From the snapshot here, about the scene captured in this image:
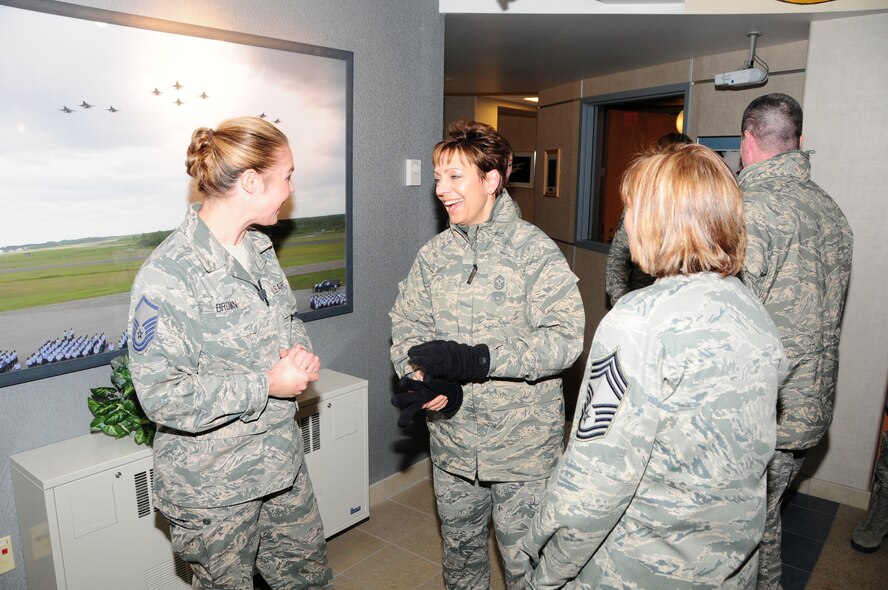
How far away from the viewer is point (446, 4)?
328 centimetres

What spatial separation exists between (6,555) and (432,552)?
1643 millimetres

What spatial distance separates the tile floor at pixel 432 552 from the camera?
2721 millimetres

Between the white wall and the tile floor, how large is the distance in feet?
1.21

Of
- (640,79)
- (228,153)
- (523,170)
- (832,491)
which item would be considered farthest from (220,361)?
(523,170)

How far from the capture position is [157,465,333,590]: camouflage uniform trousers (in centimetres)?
173

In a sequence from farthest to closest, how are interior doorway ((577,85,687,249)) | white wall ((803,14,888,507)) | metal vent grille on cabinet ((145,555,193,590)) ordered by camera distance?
interior doorway ((577,85,687,249))
white wall ((803,14,888,507))
metal vent grille on cabinet ((145,555,193,590))

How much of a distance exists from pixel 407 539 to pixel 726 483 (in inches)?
84.2

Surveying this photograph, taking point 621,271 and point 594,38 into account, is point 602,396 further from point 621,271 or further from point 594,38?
point 594,38

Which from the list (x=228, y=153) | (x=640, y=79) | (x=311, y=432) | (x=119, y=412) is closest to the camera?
(x=228, y=153)

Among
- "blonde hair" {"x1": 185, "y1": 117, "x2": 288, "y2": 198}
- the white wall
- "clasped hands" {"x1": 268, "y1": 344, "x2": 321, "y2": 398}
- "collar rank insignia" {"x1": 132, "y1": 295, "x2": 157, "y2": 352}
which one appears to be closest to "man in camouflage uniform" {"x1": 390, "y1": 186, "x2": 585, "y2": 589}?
"clasped hands" {"x1": 268, "y1": 344, "x2": 321, "y2": 398}

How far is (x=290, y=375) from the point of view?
68.7 inches

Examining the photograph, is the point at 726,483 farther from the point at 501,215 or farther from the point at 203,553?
the point at 203,553

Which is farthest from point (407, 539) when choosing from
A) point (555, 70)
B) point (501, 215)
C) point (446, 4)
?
point (555, 70)

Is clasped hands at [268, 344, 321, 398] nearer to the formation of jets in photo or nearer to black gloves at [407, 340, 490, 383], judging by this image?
black gloves at [407, 340, 490, 383]
